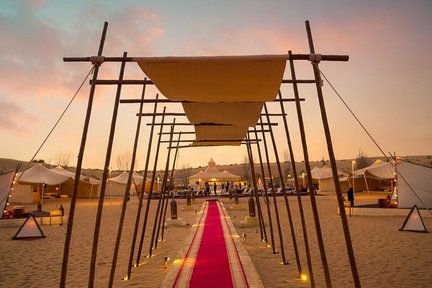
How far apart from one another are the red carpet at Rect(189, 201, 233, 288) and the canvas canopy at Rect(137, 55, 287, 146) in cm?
298

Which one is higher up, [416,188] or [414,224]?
[416,188]

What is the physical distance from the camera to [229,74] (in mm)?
4547

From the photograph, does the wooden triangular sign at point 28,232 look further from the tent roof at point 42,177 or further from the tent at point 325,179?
the tent at point 325,179

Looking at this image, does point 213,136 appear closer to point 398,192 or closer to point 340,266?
point 340,266

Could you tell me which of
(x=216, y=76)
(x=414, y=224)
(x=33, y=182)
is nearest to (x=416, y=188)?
(x=414, y=224)

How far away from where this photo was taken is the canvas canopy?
4.19 m

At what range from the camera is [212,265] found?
716 centimetres

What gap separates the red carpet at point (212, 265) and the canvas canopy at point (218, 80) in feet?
9.77

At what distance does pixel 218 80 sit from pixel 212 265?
410 cm

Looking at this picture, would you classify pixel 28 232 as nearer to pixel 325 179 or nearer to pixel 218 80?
pixel 218 80

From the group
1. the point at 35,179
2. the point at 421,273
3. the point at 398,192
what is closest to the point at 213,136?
the point at 421,273

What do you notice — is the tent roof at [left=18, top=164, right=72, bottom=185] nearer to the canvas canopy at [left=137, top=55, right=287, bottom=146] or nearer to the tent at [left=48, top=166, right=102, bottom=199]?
the tent at [left=48, top=166, right=102, bottom=199]

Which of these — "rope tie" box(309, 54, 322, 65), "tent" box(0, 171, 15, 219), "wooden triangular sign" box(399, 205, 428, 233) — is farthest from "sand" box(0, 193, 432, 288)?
"tent" box(0, 171, 15, 219)

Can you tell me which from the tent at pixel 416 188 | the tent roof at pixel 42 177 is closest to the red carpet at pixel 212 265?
the tent at pixel 416 188
